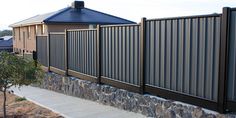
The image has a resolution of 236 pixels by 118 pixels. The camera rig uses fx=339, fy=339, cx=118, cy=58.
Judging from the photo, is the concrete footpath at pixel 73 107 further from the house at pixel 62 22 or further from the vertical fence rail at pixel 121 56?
the house at pixel 62 22

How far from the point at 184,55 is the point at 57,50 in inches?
324

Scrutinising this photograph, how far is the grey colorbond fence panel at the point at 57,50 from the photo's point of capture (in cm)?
1410

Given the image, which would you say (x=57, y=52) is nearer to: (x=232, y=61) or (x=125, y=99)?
(x=125, y=99)

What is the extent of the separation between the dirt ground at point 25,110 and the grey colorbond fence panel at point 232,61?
484 cm

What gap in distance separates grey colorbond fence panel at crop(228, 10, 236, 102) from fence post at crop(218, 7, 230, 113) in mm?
73

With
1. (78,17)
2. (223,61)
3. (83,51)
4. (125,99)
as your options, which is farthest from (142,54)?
(78,17)

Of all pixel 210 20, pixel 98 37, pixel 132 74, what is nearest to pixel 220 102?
pixel 210 20

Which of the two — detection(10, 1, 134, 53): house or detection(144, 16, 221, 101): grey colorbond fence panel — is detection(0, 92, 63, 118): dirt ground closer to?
detection(144, 16, 221, 101): grey colorbond fence panel

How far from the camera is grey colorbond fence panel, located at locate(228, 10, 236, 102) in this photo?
630 cm

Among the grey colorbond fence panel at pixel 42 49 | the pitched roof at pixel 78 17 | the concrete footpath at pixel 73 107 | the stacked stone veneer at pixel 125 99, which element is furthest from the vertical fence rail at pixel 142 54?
the pitched roof at pixel 78 17

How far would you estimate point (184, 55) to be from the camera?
297 inches

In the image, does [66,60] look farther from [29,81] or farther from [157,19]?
[157,19]

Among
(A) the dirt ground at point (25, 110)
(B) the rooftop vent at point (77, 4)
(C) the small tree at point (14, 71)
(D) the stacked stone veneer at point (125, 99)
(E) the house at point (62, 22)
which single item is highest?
(B) the rooftop vent at point (77, 4)

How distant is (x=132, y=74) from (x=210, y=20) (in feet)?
10.5
